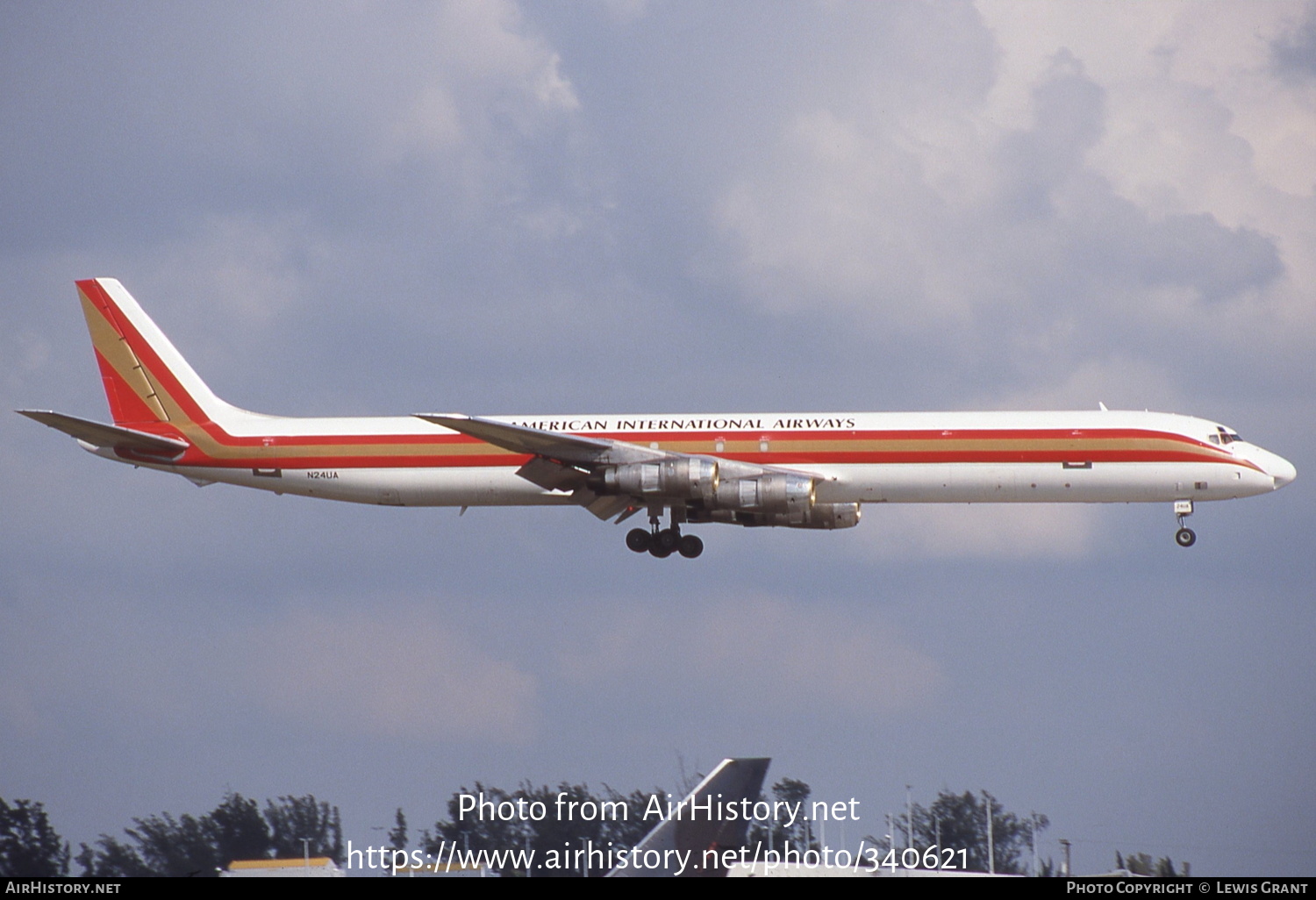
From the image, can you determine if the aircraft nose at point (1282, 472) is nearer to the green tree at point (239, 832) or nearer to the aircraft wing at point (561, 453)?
the aircraft wing at point (561, 453)

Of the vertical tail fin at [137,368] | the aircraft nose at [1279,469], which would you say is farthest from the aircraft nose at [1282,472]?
the vertical tail fin at [137,368]

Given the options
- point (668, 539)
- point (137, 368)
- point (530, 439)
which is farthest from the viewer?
point (137, 368)

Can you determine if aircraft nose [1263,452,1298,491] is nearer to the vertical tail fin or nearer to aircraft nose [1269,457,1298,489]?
aircraft nose [1269,457,1298,489]

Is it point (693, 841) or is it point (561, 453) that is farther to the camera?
point (561, 453)

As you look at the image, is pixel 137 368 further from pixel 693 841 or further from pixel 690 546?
pixel 693 841

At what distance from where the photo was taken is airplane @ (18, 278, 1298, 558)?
62562 mm

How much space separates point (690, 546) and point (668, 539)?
99 centimetres

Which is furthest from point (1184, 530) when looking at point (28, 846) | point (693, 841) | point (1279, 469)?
point (28, 846)

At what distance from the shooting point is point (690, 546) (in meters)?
67.9

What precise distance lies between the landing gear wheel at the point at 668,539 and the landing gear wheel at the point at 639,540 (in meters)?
0.32

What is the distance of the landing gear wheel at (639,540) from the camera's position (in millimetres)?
67938

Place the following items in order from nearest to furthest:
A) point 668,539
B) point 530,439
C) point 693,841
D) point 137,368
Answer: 1. point 693,841
2. point 530,439
3. point 668,539
4. point 137,368

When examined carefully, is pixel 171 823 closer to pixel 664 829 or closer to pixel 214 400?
pixel 214 400
